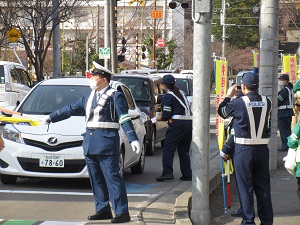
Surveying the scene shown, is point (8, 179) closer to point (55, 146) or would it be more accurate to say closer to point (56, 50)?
point (55, 146)

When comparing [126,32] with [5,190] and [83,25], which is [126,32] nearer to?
[83,25]

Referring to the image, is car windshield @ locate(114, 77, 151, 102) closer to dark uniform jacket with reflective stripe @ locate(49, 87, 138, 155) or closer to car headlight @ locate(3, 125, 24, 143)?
car headlight @ locate(3, 125, 24, 143)

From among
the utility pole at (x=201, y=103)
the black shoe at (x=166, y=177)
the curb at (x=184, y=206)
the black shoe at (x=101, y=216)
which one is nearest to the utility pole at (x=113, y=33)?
the black shoe at (x=166, y=177)

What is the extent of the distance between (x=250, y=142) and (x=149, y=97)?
364 inches

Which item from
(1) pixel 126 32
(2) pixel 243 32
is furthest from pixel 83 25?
(2) pixel 243 32

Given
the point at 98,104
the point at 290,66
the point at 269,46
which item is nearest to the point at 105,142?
the point at 98,104

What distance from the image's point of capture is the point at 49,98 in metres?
12.9

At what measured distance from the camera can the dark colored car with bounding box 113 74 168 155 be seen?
1683cm

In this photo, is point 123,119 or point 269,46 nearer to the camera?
point 123,119

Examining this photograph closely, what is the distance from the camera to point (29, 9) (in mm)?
31156

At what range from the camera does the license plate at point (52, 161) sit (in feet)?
36.1

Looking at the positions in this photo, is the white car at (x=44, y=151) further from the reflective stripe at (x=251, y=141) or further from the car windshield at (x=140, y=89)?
the car windshield at (x=140, y=89)

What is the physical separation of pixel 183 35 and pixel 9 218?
Answer: 59.3m

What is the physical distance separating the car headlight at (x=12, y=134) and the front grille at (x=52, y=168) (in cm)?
32
